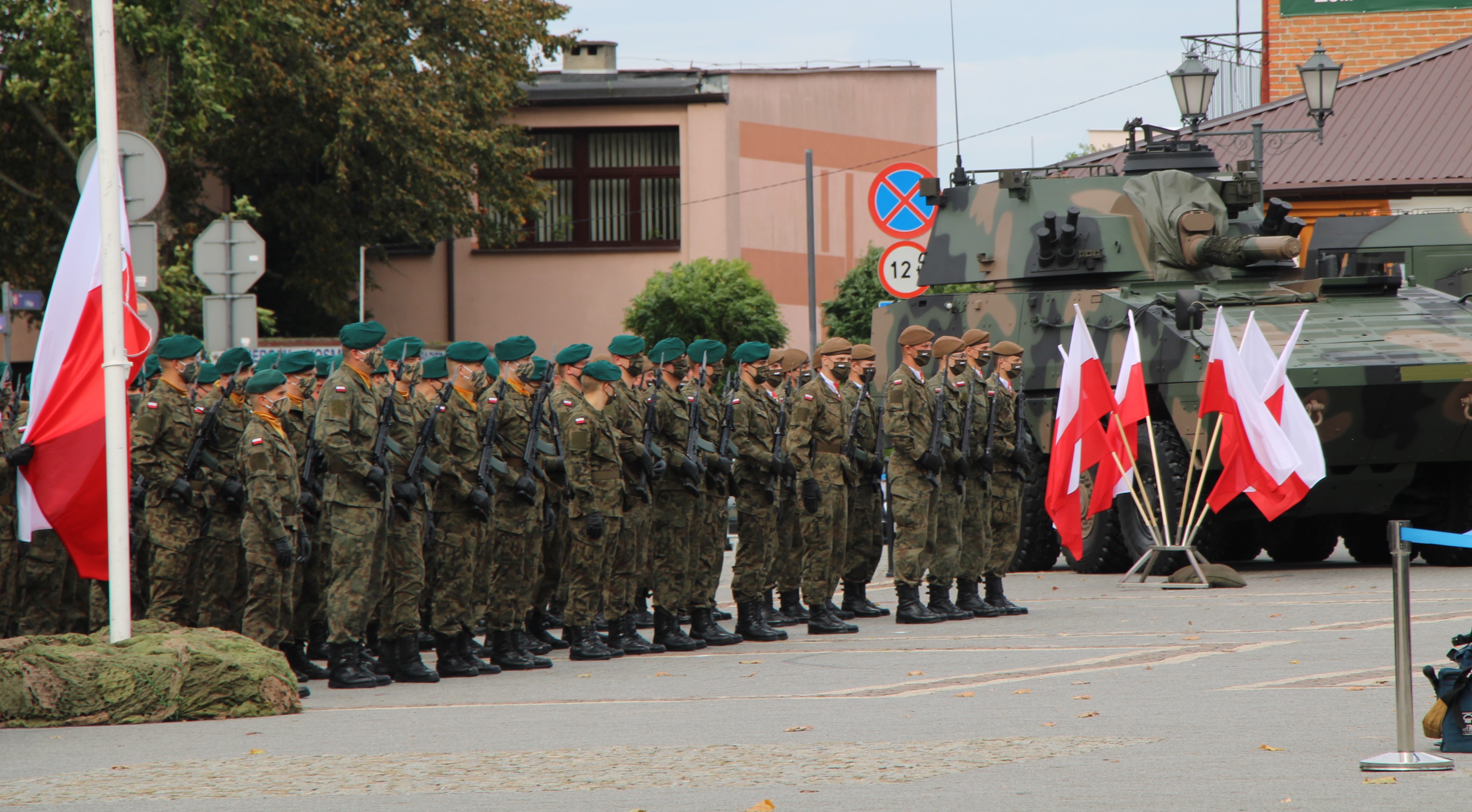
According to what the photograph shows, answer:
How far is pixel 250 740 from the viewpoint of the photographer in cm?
811

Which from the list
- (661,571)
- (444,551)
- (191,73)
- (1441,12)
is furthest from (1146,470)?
(1441,12)

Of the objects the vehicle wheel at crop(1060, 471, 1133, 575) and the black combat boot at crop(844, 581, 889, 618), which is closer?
the black combat boot at crop(844, 581, 889, 618)

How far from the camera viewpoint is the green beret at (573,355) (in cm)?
1145

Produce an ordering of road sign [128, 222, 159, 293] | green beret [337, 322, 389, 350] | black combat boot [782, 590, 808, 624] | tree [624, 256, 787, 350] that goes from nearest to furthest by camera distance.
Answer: green beret [337, 322, 389, 350]
road sign [128, 222, 159, 293]
black combat boot [782, 590, 808, 624]
tree [624, 256, 787, 350]

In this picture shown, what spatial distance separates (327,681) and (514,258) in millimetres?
25742

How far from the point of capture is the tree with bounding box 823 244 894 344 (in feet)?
106

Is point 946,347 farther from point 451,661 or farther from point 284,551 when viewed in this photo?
point 284,551

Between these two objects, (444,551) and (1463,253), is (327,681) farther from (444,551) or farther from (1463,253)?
(1463,253)

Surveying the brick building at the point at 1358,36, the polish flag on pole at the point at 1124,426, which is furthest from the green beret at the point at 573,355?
the brick building at the point at 1358,36

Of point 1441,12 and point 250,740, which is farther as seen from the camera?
point 1441,12

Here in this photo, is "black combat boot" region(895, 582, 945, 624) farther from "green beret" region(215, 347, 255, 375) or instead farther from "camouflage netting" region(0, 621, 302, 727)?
"camouflage netting" region(0, 621, 302, 727)

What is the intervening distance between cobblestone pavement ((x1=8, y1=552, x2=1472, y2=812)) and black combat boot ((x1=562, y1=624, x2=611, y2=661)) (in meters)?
0.20

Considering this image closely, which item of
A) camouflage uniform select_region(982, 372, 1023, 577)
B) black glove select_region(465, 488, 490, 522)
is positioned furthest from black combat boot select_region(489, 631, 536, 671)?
camouflage uniform select_region(982, 372, 1023, 577)

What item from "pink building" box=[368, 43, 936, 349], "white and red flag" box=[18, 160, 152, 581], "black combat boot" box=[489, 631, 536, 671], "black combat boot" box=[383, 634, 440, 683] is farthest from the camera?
"pink building" box=[368, 43, 936, 349]
